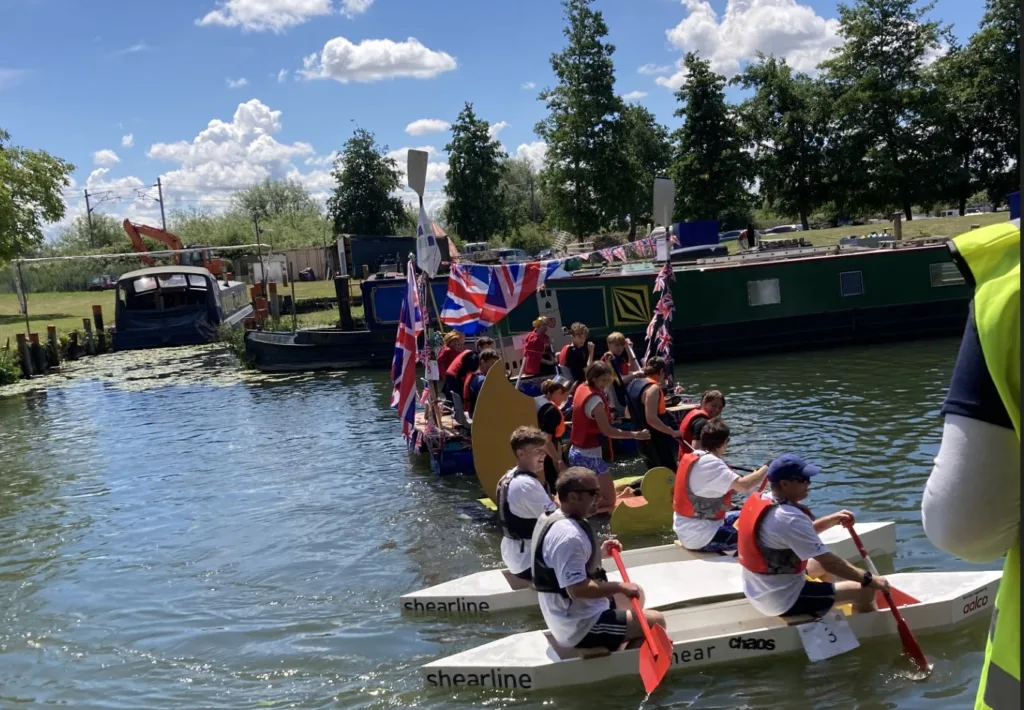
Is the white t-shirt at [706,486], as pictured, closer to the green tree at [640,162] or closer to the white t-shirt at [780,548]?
the white t-shirt at [780,548]

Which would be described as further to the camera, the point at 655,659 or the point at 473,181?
the point at 473,181

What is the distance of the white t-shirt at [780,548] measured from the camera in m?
6.18

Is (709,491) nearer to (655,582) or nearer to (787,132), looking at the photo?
(655,582)

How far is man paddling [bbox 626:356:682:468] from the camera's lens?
10.4 meters

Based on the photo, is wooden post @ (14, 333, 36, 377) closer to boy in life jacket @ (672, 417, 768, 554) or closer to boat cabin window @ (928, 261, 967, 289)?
boy in life jacket @ (672, 417, 768, 554)

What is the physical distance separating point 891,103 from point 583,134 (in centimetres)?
1427

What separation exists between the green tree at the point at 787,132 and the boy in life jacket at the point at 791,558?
1601 inches

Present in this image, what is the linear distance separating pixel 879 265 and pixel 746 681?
61.6 feet

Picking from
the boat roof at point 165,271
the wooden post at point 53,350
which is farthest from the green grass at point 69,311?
the boat roof at point 165,271

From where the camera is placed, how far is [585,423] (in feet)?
34.3

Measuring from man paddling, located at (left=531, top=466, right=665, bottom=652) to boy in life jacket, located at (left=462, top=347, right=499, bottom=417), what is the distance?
5.48 m

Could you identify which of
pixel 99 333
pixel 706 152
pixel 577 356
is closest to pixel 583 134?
pixel 706 152

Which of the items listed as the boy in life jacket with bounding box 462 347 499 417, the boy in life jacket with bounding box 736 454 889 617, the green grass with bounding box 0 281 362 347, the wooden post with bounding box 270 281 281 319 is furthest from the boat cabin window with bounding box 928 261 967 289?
the wooden post with bounding box 270 281 281 319

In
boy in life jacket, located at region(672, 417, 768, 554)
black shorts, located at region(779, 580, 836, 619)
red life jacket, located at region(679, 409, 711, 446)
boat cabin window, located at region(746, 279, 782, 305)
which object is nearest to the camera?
black shorts, located at region(779, 580, 836, 619)
